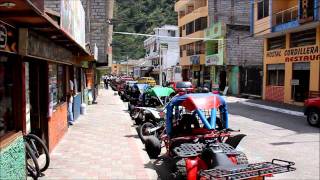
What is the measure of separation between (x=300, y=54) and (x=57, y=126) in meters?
17.7

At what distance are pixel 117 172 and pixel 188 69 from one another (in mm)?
45250

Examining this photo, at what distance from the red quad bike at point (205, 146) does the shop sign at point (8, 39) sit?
2.91 m

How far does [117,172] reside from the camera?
771 cm

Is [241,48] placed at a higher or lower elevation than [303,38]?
higher

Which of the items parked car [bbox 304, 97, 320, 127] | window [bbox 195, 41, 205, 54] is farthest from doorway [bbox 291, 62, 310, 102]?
window [bbox 195, 41, 205, 54]

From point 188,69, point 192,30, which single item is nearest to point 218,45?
point 192,30

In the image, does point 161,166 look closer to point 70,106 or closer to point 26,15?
point 26,15

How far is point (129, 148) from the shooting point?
10.2 metres

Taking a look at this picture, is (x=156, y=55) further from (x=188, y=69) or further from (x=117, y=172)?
(x=117, y=172)

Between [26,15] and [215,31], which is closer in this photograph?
[26,15]

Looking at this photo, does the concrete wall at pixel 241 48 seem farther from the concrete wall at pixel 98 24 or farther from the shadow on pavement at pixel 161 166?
the shadow on pavement at pixel 161 166

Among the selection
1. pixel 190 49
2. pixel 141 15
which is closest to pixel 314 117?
pixel 190 49

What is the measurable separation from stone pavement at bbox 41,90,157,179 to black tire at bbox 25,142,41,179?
0.31 m

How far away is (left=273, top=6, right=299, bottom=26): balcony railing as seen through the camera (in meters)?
24.7
